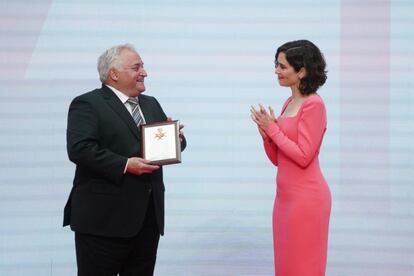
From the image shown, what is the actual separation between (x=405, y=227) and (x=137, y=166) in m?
1.73

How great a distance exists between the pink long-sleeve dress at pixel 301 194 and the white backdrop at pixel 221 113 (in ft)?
3.30

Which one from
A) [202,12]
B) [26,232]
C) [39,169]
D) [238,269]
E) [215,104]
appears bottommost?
[238,269]

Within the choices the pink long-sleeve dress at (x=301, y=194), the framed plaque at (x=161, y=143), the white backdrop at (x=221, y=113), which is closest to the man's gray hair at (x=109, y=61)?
the framed plaque at (x=161, y=143)

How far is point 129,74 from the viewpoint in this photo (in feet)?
7.53

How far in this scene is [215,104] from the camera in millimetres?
3246

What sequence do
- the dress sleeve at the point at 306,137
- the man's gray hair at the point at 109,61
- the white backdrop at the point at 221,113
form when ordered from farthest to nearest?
the white backdrop at the point at 221,113
the man's gray hair at the point at 109,61
the dress sleeve at the point at 306,137

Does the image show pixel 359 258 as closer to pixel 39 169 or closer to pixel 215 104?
pixel 215 104

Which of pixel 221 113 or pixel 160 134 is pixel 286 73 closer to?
pixel 160 134

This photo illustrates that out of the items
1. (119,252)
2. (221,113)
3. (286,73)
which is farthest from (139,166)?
(221,113)

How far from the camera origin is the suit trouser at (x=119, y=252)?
2258 mm

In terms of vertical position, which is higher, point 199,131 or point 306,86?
point 306,86

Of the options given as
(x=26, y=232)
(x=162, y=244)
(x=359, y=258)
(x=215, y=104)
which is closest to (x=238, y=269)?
(x=162, y=244)

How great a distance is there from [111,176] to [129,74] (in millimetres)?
388

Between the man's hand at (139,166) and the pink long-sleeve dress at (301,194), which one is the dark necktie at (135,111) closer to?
the man's hand at (139,166)
